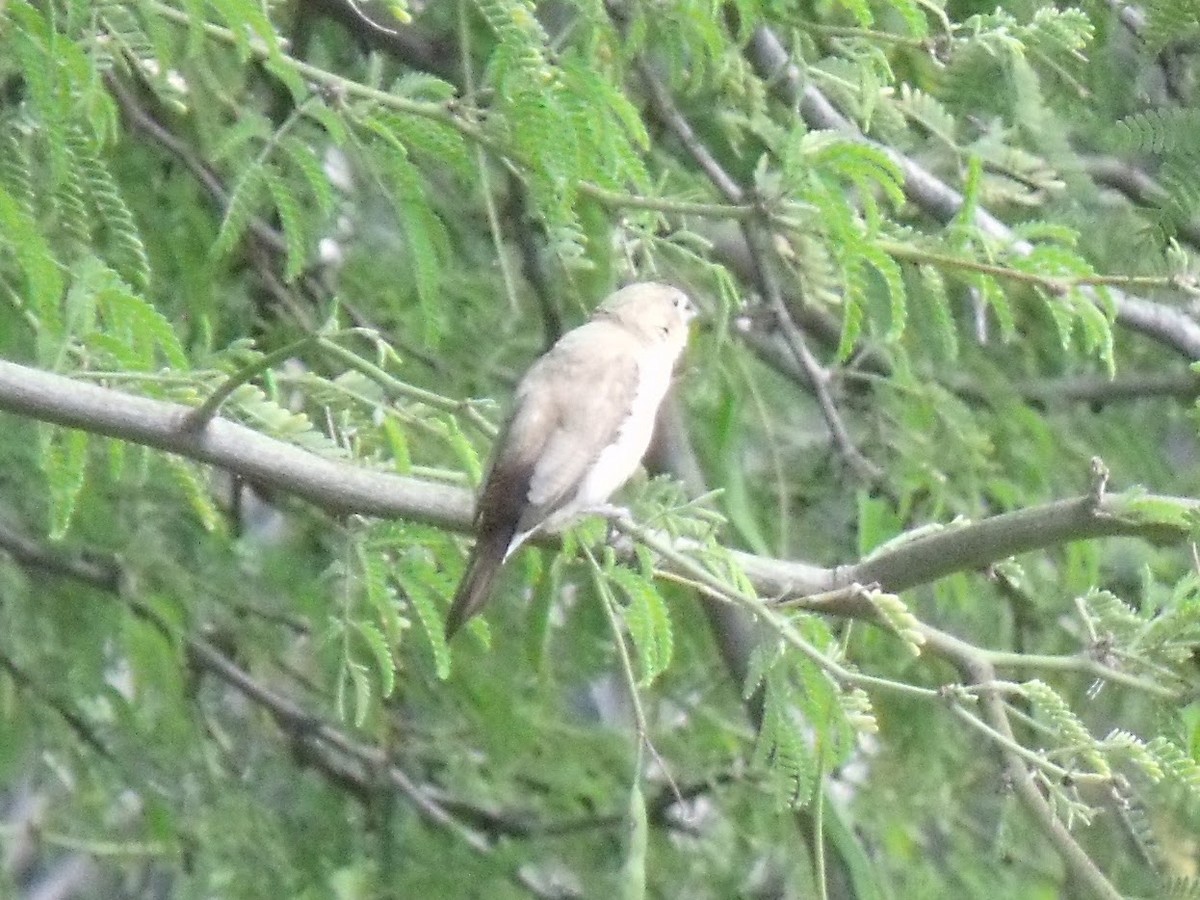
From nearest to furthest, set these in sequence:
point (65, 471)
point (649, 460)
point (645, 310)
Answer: point (65, 471) < point (645, 310) < point (649, 460)

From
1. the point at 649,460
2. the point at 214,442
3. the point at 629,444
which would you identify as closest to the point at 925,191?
the point at 649,460

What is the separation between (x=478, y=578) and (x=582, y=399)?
0.42m

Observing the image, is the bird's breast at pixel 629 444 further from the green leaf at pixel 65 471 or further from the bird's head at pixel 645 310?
the green leaf at pixel 65 471

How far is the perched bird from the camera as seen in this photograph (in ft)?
7.45

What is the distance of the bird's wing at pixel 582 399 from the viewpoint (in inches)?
94.8

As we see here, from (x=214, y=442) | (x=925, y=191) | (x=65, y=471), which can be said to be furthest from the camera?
(x=925, y=191)

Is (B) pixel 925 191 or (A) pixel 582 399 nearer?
(A) pixel 582 399

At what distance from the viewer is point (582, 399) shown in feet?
8.58

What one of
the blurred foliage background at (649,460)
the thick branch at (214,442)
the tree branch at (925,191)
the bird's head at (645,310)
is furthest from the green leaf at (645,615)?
the tree branch at (925,191)

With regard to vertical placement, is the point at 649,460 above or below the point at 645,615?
below

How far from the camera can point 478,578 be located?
7.52 feet

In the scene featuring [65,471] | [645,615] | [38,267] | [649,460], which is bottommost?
[649,460]

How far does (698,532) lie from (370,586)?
0.45 meters

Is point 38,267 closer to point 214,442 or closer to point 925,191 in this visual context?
point 214,442
